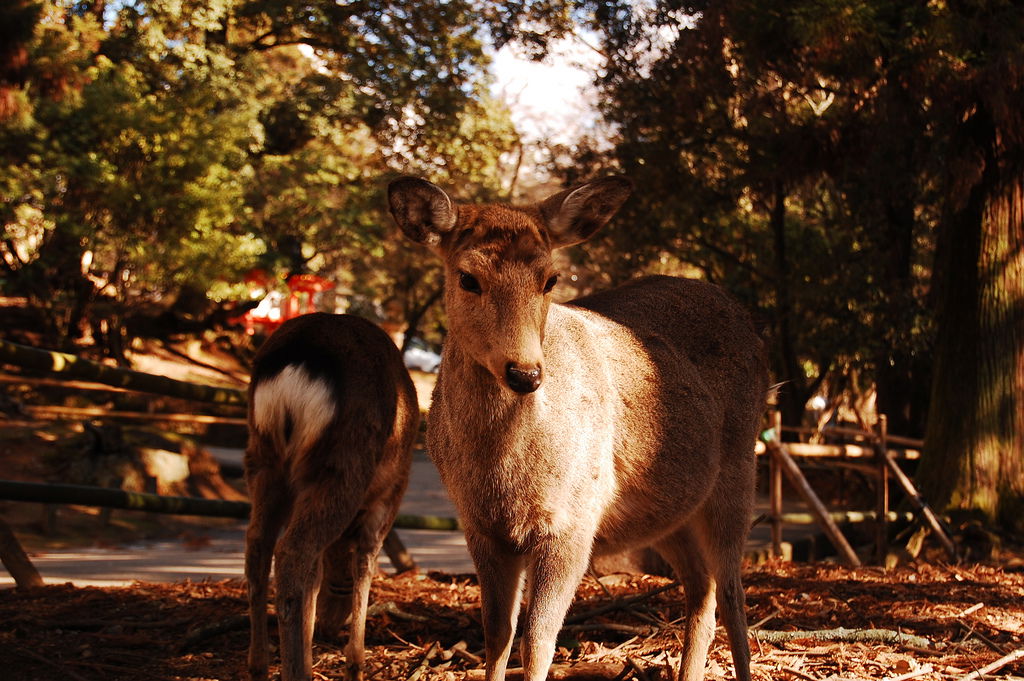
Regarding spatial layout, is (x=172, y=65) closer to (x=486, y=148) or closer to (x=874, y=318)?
(x=486, y=148)

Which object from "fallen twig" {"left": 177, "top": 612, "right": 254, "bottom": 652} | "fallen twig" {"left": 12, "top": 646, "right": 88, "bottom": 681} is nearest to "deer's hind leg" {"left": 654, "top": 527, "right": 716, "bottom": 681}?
"fallen twig" {"left": 177, "top": 612, "right": 254, "bottom": 652}

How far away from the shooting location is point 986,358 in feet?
33.5

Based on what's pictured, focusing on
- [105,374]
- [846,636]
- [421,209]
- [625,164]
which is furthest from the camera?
[625,164]

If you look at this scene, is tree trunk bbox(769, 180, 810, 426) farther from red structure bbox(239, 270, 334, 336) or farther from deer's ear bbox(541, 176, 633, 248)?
deer's ear bbox(541, 176, 633, 248)

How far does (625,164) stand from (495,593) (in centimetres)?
1400

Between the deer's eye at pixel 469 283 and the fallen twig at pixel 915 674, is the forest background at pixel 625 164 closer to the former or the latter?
the fallen twig at pixel 915 674

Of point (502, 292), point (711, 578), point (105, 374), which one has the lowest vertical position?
point (711, 578)

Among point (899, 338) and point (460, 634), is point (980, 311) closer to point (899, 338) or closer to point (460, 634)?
point (899, 338)

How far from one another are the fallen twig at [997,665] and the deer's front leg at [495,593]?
2.27 meters

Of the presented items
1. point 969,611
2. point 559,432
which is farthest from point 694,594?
point 969,611

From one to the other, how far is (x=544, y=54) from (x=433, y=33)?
7126mm

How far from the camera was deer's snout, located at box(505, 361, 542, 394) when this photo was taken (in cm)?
308

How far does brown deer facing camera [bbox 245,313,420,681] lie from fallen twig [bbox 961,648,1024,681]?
2733 millimetres

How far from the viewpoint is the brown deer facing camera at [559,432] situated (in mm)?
3383
